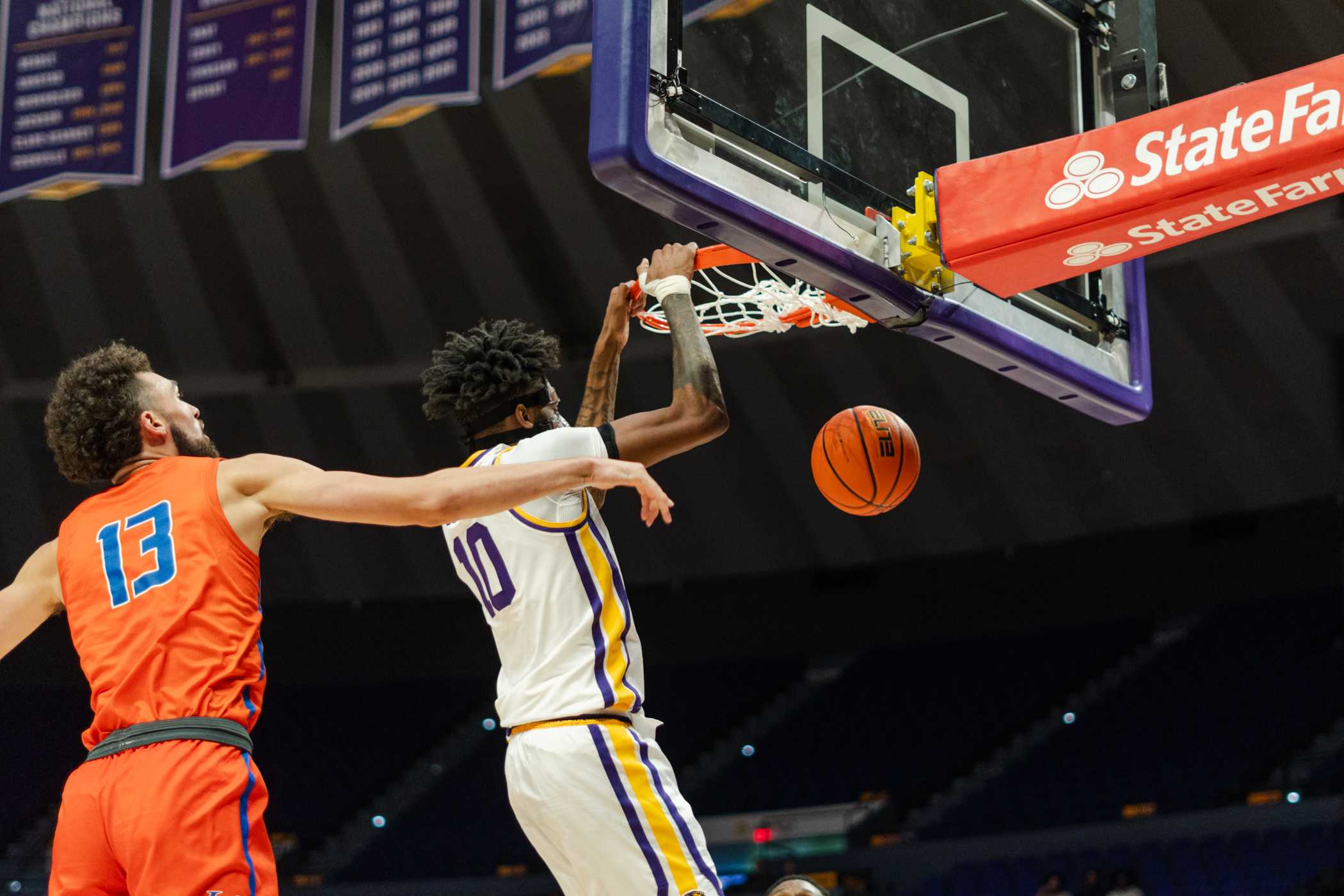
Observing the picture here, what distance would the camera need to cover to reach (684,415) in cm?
360

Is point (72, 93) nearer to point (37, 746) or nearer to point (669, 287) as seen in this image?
point (669, 287)

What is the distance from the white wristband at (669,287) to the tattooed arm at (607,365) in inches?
3.7

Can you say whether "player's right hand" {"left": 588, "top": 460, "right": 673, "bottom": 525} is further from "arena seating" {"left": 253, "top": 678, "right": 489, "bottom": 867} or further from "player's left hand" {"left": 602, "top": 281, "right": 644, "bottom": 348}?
"arena seating" {"left": 253, "top": 678, "right": 489, "bottom": 867}

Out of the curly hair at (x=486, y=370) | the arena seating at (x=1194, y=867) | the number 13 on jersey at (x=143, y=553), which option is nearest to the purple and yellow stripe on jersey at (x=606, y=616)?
the curly hair at (x=486, y=370)

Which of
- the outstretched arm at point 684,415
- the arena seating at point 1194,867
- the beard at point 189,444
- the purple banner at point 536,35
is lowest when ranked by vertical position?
the arena seating at point 1194,867

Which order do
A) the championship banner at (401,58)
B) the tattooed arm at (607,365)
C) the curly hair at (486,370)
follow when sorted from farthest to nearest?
the championship banner at (401,58) < the tattooed arm at (607,365) < the curly hair at (486,370)

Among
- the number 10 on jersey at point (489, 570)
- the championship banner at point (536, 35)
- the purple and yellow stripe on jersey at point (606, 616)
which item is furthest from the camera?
the championship banner at point (536, 35)

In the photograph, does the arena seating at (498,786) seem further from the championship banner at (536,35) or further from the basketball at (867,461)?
the basketball at (867,461)

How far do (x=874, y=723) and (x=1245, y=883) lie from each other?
5.02 meters

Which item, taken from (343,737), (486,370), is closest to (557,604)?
(486,370)

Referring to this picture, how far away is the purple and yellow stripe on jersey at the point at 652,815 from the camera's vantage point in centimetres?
329

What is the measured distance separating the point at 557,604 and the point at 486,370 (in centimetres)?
63

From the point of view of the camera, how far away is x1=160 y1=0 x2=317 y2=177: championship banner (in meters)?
8.85

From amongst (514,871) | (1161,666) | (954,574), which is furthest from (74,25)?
(1161,666)
